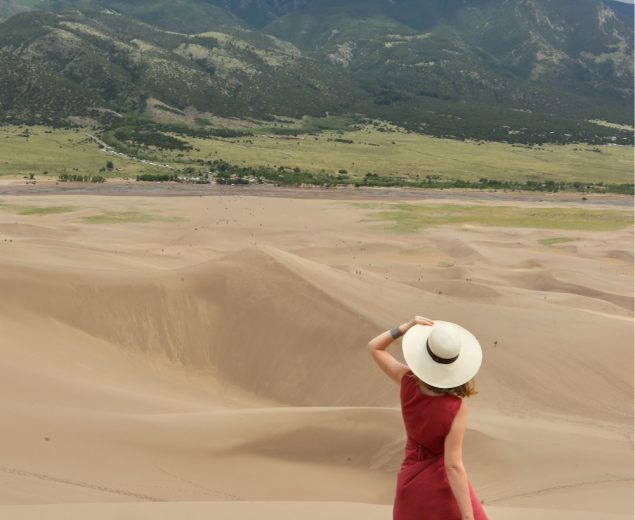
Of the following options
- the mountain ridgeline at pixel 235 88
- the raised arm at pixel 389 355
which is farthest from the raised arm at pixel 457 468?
the mountain ridgeline at pixel 235 88

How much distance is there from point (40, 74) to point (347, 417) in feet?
389

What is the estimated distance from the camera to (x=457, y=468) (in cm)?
378

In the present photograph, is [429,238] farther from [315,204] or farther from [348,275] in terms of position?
[348,275]

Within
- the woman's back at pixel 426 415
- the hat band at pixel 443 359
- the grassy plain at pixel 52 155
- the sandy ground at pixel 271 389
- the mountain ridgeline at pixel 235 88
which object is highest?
the mountain ridgeline at pixel 235 88

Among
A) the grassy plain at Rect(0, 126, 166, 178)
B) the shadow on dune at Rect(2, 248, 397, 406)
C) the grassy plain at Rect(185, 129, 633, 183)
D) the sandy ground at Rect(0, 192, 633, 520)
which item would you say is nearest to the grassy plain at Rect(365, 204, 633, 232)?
the sandy ground at Rect(0, 192, 633, 520)

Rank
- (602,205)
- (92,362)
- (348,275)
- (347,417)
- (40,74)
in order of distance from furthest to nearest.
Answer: (40,74), (602,205), (348,275), (92,362), (347,417)

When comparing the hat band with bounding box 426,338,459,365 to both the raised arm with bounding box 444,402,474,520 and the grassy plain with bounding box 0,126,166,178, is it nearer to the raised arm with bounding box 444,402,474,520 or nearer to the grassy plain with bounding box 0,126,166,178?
the raised arm with bounding box 444,402,474,520

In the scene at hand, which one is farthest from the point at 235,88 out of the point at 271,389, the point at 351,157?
the point at 271,389

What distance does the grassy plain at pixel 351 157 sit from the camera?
71.4 meters

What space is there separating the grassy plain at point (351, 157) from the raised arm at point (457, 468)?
207 ft

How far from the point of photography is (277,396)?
44.5 feet

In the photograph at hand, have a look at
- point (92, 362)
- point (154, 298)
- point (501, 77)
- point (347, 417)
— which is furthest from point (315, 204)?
point (501, 77)

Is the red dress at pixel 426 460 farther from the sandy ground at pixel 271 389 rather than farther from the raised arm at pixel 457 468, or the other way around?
the sandy ground at pixel 271 389

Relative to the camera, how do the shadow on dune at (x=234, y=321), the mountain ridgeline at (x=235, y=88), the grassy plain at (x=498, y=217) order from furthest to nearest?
the mountain ridgeline at (x=235, y=88) < the grassy plain at (x=498, y=217) < the shadow on dune at (x=234, y=321)
